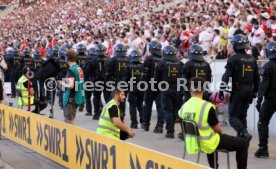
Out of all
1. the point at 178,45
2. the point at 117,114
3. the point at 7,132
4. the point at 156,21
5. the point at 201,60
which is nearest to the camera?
the point at 117,114

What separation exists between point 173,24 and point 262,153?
37.6ft

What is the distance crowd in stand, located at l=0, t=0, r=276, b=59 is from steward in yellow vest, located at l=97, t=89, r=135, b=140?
17.2ft

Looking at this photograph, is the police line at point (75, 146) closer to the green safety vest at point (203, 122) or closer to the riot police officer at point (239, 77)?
the green safety vest at point (203, 122)

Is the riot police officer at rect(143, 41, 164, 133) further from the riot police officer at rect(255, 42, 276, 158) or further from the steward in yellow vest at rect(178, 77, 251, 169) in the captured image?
the steward in yellow vest at rect(178, 77, 251, 169)

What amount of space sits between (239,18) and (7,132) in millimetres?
8365

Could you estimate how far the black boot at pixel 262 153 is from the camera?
9.45m

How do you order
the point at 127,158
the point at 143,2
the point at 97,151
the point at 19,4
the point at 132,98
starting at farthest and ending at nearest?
1. the point at 19,4
2. the point at 143,2
3. the point at 132,98
4. the point at 97,151
5. the point at 127,158

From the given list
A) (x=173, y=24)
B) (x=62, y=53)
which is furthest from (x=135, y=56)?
(x=173, y=24)

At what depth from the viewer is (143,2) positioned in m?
32.1

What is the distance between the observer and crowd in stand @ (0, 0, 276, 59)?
51.6 ft

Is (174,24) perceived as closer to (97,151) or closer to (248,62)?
(248,62)

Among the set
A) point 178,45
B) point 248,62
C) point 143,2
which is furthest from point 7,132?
point 143,2

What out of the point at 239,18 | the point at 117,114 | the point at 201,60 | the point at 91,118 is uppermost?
the point at 239,18

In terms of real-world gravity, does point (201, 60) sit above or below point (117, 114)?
above
